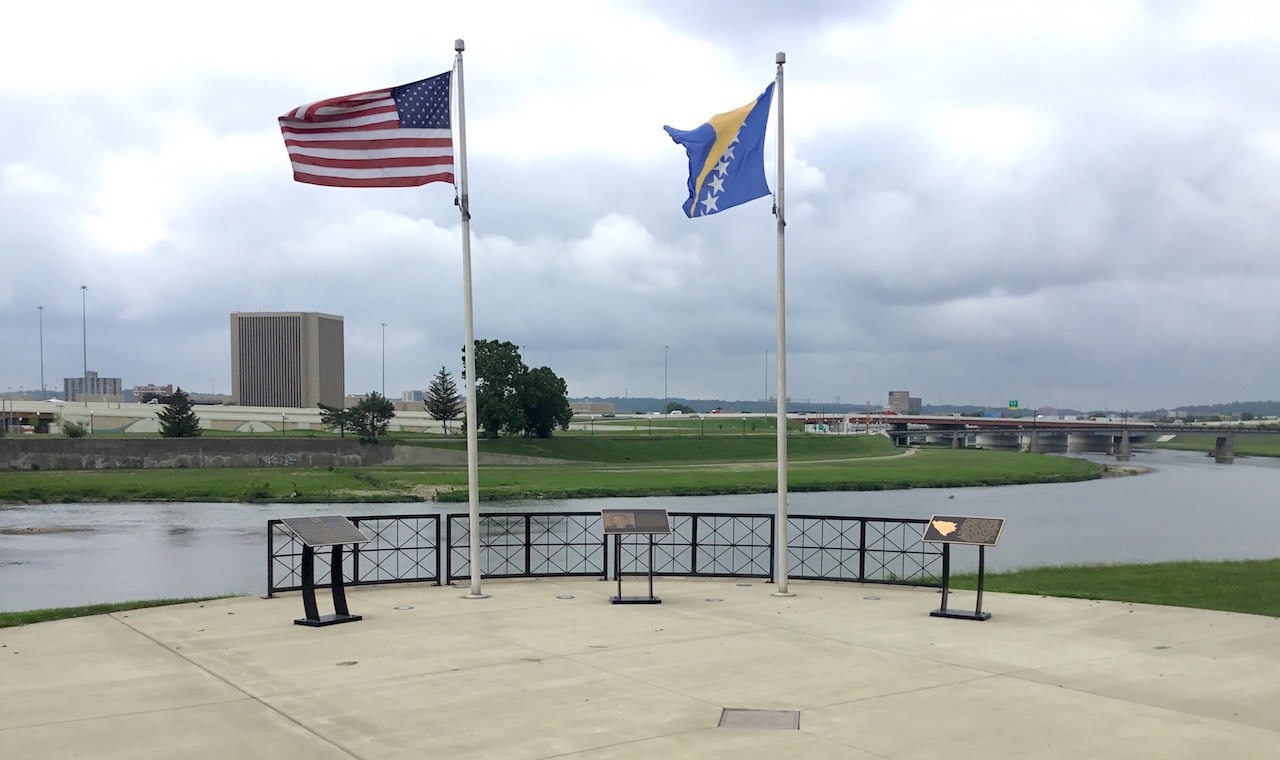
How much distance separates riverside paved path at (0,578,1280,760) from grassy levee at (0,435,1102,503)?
43206 millimetres

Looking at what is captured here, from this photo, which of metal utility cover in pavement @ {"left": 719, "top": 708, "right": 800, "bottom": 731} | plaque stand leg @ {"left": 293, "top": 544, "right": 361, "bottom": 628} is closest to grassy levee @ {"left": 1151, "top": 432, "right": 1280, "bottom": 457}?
plaque stand leg @ {"left": 293, "top": 544, "right": 361, "bottom": 628}

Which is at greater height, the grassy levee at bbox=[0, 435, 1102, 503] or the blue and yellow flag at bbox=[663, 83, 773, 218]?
the blue and yellow flag at bbox=[663, 83, 773, 218]

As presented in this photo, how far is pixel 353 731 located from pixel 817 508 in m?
46.3

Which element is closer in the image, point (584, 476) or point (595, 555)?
point (595, 555)

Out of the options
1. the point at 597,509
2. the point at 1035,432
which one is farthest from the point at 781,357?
the point at 1035,432

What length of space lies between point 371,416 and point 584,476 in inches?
1459

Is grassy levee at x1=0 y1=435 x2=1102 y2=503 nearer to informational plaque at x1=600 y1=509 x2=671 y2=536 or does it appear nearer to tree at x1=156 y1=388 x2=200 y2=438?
tree at x1=156 y1=388 x2=200 y2=438

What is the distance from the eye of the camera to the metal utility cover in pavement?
909cm

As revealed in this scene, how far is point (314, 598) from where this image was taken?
1424 cm

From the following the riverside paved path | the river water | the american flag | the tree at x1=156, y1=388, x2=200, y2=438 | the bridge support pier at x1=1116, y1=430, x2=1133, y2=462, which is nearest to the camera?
the riverside paved path

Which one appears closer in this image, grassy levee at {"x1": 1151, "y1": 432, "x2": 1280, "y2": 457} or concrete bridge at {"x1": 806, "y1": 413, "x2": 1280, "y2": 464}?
concrete bridge at {"x1": 806, "y1": 413, "x2": 1280, "y2": 464}

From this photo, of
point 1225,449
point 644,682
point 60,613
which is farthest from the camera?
point 1225,449

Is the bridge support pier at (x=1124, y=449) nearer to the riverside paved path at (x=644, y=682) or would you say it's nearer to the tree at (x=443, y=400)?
the tree at (x=443, y=400)

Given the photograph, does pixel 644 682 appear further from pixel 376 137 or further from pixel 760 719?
pixel 376 137
